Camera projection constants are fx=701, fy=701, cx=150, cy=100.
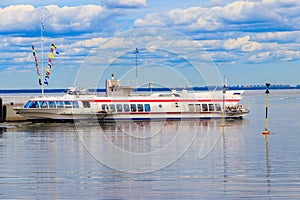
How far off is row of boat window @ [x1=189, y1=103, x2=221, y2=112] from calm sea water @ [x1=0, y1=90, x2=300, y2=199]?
19.8 m

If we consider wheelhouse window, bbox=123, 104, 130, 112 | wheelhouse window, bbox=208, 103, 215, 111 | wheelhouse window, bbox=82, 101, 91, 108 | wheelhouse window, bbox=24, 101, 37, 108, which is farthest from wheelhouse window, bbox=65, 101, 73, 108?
wheelhouse window, bbox=208, 103, 215, 111

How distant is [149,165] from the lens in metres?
36.3

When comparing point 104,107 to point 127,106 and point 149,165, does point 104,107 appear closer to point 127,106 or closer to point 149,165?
point 127,106

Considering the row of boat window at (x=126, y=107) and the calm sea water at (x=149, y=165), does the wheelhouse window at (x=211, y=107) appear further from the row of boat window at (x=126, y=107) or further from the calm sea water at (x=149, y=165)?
the calm sea water at (x=149, y=165)

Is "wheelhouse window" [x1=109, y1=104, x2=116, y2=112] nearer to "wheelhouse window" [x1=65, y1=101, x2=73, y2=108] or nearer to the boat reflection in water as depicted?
the boat reflection in water

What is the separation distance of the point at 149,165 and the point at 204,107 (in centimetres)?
4717

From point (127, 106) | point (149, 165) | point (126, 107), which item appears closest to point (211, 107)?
point (127, 106)

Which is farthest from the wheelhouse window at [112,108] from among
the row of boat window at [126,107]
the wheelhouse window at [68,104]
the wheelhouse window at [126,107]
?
the wheelhouse window at [68,104]

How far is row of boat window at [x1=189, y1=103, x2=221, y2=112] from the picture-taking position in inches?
3243

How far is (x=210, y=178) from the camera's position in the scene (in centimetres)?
3102

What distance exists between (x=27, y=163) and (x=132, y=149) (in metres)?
10.2

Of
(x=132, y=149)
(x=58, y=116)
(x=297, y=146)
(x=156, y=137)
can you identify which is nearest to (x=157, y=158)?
(x=132, y=149)

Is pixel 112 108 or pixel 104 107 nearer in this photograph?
pixel 104 107

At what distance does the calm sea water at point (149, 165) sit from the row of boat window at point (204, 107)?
19841 mm
